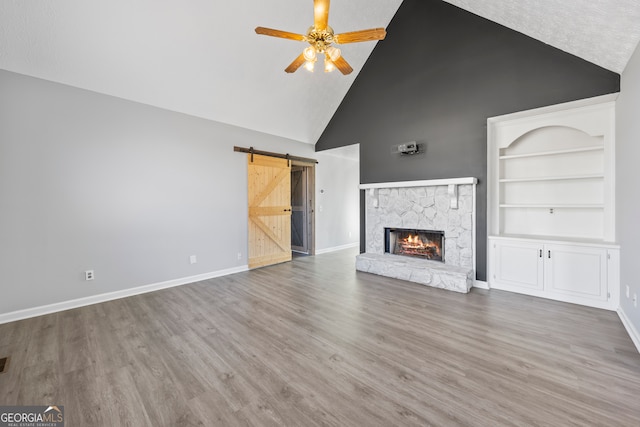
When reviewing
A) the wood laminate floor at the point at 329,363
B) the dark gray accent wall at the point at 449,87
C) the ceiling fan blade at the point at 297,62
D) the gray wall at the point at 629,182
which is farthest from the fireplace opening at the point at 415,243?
the ceiling fan blade at the point at 297,62

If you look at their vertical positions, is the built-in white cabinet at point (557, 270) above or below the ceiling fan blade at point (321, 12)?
below

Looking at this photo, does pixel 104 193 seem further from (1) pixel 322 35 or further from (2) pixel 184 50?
(1) pixel 322 35

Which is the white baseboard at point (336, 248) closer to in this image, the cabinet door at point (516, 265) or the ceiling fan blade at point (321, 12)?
the cabinet door at point (516, 265)

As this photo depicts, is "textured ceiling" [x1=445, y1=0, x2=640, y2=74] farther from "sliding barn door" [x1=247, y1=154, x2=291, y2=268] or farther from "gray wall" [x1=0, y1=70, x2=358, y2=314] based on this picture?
"gray wall" [x1=0, y1=70, x2=358, y2=314]

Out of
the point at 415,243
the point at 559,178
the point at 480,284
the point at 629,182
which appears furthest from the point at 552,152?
the point at 415,243

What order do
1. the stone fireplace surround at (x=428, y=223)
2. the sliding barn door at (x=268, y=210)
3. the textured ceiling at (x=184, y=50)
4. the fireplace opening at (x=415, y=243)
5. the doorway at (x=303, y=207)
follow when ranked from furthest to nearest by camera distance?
the doorway at (x=303, y=207), the sliding barn door at (x=268, y=210), the fireplace opening at (x=415, y=243), the stone fireplace surround at (x=428, y=223), the textured ceiling at (x=184, y=50)

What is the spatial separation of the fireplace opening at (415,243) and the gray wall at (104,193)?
9.99 ft

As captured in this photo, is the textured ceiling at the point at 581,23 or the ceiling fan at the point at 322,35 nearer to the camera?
the textured ceiling at the point at 581,23

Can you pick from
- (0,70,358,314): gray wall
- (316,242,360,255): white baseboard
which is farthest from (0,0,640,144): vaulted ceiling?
(316,242,360,255): white baseboard

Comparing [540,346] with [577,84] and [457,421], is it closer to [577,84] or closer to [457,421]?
[457,421]

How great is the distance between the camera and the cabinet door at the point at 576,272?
3.10 m

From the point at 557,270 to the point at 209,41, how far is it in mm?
5581

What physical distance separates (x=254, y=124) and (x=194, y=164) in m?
1.44

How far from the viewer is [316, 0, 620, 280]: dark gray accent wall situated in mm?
3400
